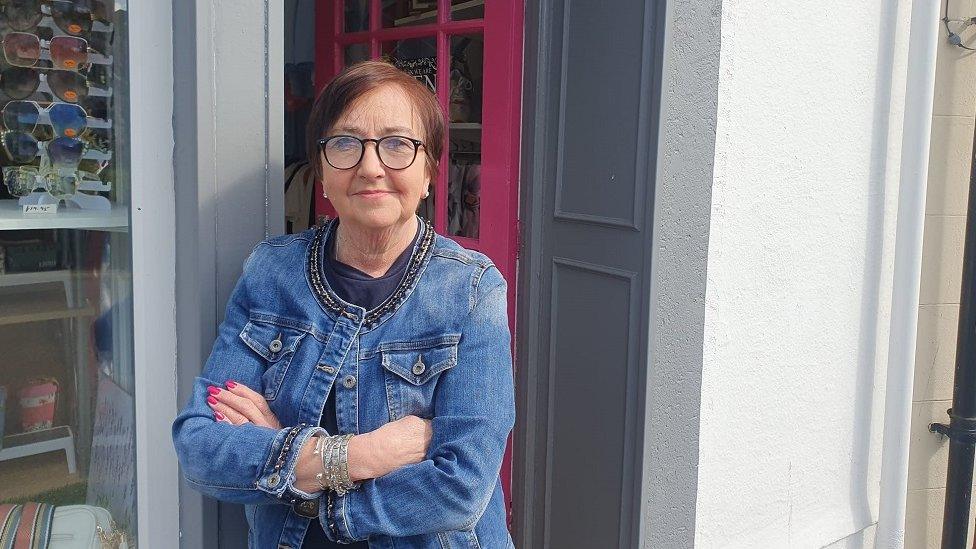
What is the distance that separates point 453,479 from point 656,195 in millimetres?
1128

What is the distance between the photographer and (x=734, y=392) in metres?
2.38

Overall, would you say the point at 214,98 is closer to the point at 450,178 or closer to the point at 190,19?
the point at 190,19

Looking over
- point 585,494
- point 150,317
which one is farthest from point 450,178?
point 150,317

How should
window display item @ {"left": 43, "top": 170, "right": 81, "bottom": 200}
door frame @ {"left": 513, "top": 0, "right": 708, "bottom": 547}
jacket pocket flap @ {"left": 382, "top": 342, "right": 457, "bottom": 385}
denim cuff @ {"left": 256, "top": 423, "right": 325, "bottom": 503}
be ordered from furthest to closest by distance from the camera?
door frame @ {"left": 513, "top": 0, "right": 708, "bottom": 547} → window display item @ {"left": 43, "top": 170, "right": 81, "bottom": 200} → jacket pocket flap @ {"left": 382, "top": 342, "right": 457, "bottom": 385} → denim cuff @ {"left": 256, "top": 423, "right": 325, "bottom": 503}

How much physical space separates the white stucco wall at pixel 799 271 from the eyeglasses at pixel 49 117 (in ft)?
5.11

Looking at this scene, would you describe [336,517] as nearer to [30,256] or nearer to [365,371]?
[365,371]

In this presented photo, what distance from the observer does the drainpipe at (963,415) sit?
283 centimetres

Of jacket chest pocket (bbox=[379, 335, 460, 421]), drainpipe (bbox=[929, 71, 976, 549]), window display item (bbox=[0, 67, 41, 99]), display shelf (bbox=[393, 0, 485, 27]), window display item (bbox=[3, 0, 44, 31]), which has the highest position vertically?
display shelf (bbox=[393, 0, 485, 27])

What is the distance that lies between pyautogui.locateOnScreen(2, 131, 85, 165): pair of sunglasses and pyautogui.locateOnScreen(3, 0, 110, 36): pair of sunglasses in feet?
0.71

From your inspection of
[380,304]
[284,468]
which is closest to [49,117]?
[380,304]

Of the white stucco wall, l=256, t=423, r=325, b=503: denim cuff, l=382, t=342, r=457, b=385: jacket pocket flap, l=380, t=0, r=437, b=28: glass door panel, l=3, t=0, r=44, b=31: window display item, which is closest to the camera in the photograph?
l=256, t=423, r=325, b=503: denim cuff

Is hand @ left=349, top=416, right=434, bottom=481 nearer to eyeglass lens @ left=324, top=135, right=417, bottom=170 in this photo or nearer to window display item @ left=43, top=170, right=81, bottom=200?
eyeglass lens @ left=324, top=135, right=417, bottom=170

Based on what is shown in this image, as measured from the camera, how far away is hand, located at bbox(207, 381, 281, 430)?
4.50 ft

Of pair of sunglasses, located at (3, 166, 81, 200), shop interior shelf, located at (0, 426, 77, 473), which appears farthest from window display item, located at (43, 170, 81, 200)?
shop interior shelf, located at (0, 426, 77, 473)
